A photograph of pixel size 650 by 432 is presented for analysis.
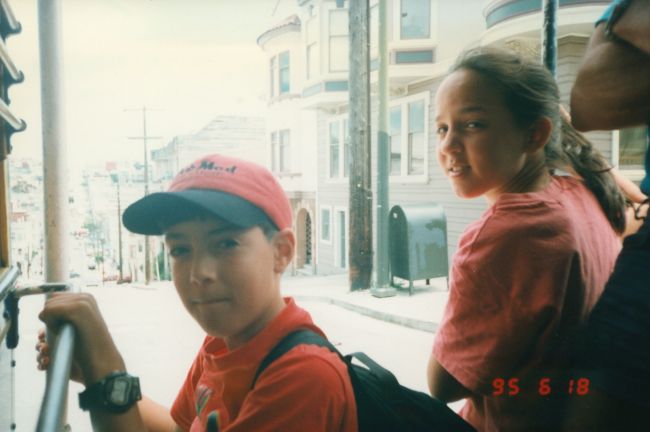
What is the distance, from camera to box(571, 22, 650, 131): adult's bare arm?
71 cm

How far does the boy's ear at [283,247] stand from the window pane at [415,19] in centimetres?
727


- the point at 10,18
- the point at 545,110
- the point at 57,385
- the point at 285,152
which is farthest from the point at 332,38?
the point at 57,385

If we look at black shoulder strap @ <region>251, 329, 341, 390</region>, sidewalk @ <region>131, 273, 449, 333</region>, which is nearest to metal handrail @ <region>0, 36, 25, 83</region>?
black shoulder strap @ <region>251, 329, 341, 390</region>

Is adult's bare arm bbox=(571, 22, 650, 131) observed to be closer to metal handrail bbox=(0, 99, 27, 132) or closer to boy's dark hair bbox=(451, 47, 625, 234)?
boy's dark hair bbox=(451, 47, 625, 234)

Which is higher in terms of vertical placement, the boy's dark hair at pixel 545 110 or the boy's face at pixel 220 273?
the boy's dark hair at pixel 545 110

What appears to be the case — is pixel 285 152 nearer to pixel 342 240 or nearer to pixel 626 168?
pixel 342 240

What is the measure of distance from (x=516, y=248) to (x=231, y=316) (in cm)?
51

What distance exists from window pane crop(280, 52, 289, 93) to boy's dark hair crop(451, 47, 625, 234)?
9484mm

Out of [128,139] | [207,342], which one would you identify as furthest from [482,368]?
[128,139]

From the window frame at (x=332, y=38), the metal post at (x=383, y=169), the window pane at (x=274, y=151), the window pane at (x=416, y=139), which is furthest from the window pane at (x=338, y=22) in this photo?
the metal post at (x=383, y=169)

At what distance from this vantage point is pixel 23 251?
1.75 metres

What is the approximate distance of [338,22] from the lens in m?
8.97

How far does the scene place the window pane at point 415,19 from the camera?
7508 millimetres

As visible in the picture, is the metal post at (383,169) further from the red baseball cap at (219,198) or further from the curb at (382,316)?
the red baseball cap at (219,198)
